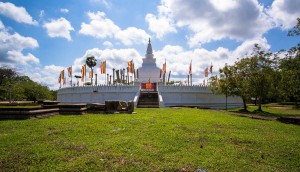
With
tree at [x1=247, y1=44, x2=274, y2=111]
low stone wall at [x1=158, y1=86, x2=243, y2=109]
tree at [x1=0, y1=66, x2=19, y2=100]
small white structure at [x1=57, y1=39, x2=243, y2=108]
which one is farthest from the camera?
tree at [x1=0, y1=66, x2=19, y2=100]

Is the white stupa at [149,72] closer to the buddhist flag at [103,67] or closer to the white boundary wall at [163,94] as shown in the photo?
the buddhist flag at [103,67]

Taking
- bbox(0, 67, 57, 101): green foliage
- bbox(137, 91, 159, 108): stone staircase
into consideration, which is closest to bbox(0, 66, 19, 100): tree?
bbox(0, 67, 57, 101): green foliage

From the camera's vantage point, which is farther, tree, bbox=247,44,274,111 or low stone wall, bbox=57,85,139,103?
low stone wall, bbox=57,85,139,103

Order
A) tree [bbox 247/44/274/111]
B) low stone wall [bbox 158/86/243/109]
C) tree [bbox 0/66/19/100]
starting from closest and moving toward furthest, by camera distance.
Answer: tree [bbox 247/44/274/111]
low stone wall [bbox 158/86/243/109]
tree [bbox 0/66/19/100]

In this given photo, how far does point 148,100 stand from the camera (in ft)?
105

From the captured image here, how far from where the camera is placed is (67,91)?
38.3m

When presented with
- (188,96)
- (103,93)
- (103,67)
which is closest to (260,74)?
(188,96)

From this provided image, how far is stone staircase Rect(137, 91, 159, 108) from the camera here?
2925 centimetres

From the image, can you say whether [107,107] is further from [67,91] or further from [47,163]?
[67,91]

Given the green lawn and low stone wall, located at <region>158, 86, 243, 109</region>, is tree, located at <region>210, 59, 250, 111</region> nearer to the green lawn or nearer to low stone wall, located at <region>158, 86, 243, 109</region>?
low stone wall, located at <region>158, 86, 243, 109</region>

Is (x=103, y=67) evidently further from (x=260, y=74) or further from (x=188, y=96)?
(x=260, y=74)

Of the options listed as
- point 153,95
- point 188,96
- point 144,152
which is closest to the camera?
point 144,152

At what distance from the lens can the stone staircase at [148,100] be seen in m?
29.2

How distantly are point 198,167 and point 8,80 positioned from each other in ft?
224
